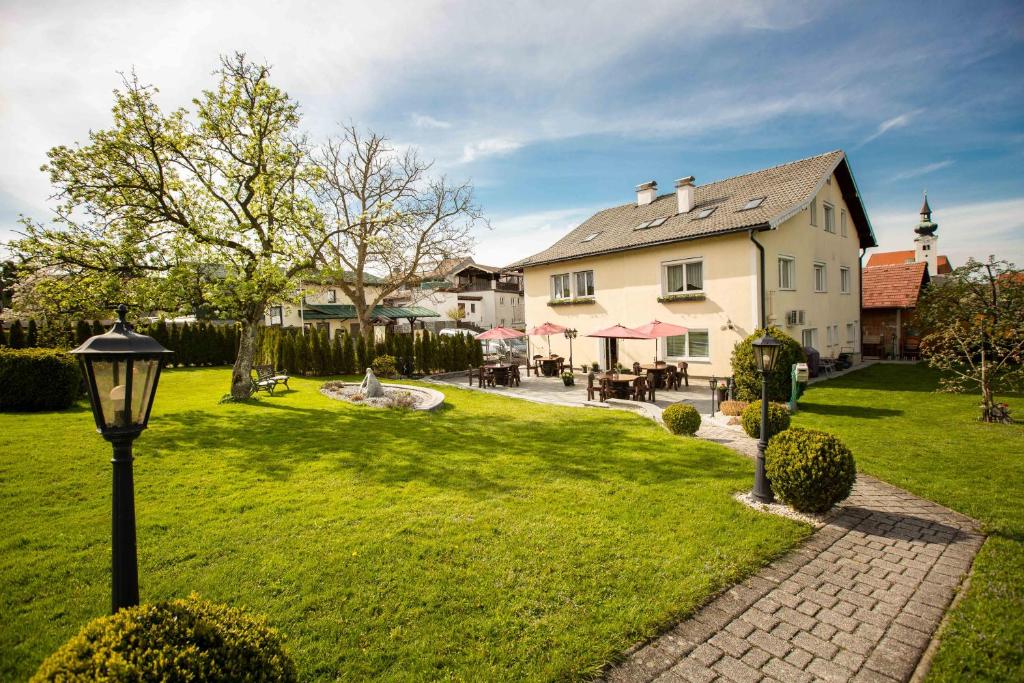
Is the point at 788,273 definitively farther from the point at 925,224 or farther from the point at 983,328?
the point at 925,224

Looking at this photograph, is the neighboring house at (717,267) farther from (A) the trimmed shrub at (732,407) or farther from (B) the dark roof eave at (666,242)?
(A) the trimmed shrub at (732,407)

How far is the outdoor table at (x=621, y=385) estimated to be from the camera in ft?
49.3

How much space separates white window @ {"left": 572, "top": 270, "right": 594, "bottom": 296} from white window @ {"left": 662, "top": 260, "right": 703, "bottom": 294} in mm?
3937

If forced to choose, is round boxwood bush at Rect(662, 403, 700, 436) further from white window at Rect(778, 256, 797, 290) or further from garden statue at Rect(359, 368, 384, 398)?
white window at Rect(778, 256, 797, 290)

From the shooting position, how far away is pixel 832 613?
4.08m

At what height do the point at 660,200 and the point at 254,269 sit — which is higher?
the point at 660,200

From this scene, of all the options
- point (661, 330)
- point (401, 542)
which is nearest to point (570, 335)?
point (661, 330)

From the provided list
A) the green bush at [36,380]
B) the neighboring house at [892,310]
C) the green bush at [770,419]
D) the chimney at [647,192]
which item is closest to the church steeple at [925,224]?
the neighboring house at [892,310]

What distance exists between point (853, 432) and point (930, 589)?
685 cm

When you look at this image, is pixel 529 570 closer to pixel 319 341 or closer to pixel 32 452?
pixel 32 452

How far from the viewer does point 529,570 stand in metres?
4.66

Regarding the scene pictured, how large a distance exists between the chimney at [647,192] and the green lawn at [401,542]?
57.1 ft

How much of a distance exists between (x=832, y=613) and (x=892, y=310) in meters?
28.0

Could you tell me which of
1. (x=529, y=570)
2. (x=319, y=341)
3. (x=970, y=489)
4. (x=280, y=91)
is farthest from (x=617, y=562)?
(x=319, y=341)
